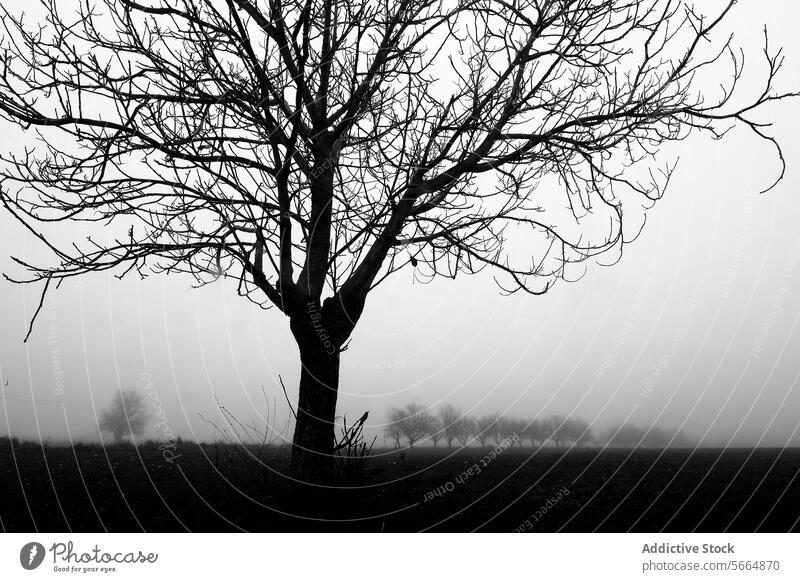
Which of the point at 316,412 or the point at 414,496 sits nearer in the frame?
the point at 414,496

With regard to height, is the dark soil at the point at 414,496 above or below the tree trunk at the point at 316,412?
below

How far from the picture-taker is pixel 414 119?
4.90 m

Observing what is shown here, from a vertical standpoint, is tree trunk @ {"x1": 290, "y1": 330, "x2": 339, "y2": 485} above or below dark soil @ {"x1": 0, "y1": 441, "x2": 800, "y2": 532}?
above

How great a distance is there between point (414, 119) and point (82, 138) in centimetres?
278

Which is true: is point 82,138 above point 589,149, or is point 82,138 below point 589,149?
above

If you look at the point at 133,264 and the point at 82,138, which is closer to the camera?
the point at 82,138

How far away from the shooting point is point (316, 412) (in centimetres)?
569

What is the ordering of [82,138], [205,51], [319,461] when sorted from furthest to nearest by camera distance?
[319,461], [82,138], [205,51]

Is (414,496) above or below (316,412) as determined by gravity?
below

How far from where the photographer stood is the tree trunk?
5586 mm

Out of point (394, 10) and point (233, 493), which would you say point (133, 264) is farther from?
point (394, 10)

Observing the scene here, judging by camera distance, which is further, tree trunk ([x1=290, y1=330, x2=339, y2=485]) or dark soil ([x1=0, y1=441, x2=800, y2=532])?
tree trunk ([x1=290, y1=330, x2=339, y2=485])

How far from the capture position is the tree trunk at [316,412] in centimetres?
559
